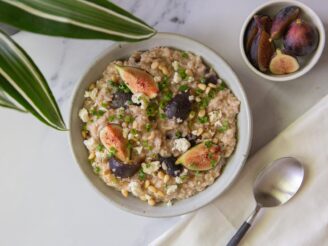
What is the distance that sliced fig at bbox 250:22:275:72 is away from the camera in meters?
1.41

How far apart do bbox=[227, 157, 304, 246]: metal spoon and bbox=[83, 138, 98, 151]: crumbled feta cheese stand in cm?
45

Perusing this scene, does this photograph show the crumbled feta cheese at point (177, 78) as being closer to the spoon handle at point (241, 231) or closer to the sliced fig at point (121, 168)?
the sliced fig at point (121, 168)

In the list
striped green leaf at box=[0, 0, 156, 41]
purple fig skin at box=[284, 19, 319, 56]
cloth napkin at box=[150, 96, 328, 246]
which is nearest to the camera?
striped green leaf at box=[0, 0, 156, 41]

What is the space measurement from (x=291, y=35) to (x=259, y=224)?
527mm

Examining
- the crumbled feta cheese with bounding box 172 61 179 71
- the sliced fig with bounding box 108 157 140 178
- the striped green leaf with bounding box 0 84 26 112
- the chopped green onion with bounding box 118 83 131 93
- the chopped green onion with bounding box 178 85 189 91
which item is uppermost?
the striped green leaf with bounding box 0 84 26 112

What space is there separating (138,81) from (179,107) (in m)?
0.12

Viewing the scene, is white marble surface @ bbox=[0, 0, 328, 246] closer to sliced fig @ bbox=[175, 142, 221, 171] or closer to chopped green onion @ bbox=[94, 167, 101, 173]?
chopped green onion @ bbox=[94, 167, 101, 173]

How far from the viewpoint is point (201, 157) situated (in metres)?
1.39

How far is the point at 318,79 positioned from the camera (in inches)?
59.1

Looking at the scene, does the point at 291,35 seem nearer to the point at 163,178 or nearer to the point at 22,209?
the point at 163,178

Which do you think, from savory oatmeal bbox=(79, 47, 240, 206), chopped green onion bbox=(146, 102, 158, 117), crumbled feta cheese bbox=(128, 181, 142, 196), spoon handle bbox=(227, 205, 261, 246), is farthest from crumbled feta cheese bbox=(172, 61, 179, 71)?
spoon handle bbox=(227, 205, 261, 246)

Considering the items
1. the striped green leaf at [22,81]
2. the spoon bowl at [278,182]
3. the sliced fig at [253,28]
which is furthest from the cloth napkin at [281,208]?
the striped green leaf at [22,81]

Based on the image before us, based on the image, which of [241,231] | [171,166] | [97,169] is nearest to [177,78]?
[171,166]

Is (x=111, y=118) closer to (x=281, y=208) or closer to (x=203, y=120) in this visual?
(x=203, y=120)
